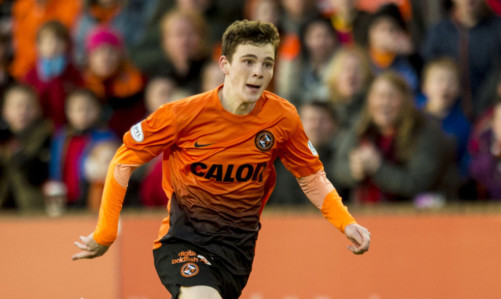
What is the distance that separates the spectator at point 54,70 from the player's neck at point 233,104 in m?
4.44

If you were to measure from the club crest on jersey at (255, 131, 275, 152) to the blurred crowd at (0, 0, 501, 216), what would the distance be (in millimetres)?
2443

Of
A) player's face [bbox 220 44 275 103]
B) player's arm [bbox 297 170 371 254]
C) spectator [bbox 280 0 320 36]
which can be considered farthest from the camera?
spectator [bbox 280 0 320 36]

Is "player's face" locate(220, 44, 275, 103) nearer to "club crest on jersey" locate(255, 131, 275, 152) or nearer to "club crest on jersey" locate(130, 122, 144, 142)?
"club crest on jersey" locate(255, 131, 275, 152)

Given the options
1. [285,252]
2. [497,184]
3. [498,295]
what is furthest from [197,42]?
[498,295]

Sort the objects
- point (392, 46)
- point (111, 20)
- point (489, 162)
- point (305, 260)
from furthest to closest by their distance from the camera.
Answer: point (111, 20)
point (392, 46)
point (305, 260)
point (489, 162)

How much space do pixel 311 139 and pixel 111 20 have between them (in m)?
3.14

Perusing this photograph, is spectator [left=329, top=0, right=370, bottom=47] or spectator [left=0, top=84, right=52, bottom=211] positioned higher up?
spectator [left=329, top=0, right=370, bottom=47]

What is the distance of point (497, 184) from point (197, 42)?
342 centimetres

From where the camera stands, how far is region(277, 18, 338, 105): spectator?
27.8 feet

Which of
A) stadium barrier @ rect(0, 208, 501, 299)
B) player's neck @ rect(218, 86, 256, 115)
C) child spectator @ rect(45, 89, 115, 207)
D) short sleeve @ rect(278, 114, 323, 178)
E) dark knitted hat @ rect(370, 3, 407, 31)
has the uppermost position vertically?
dark knitted hat @ rect(370, 3, 407, 31)

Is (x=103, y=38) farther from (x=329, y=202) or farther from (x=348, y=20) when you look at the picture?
(x=329, y=202)

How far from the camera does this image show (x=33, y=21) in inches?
399

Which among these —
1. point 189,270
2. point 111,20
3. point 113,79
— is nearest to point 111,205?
point 189,270

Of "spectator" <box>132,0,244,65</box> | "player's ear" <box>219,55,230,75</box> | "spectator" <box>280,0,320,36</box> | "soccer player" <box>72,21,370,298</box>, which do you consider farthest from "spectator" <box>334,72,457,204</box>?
"player's ear" <box>219,55,230,75</box>
